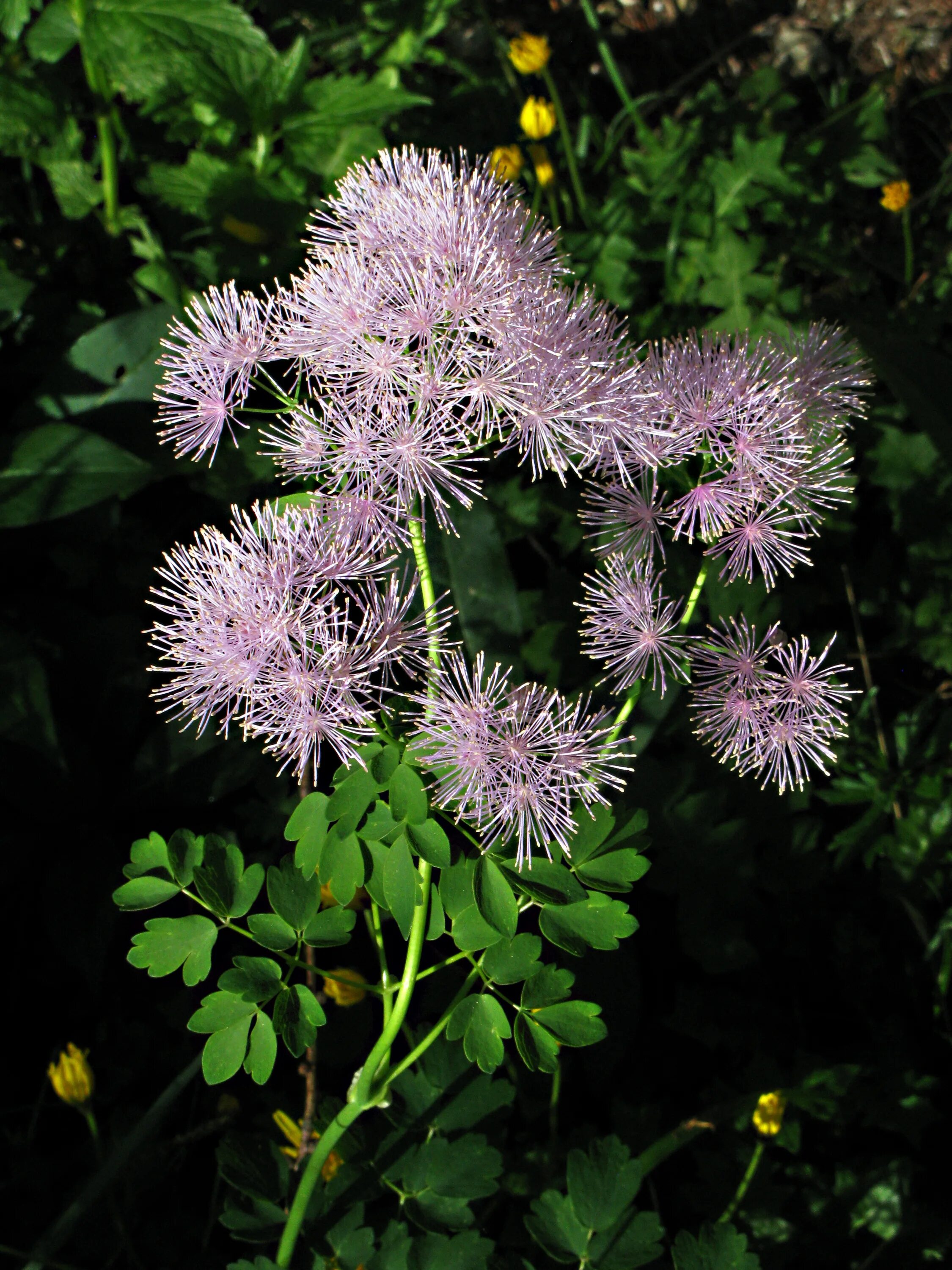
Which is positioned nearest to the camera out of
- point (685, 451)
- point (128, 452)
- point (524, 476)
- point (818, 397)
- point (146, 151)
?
point (685, 451)

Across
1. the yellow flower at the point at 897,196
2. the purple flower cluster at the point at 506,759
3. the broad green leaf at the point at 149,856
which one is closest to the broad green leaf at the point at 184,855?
the broad green leaf at the point at 149,856

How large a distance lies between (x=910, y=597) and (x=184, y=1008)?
1398 mm

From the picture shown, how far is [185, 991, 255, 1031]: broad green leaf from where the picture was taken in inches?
30.3

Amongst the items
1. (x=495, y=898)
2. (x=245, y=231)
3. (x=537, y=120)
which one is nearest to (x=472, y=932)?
(x=495, y=898)

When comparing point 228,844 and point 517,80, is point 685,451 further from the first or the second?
point 517,80

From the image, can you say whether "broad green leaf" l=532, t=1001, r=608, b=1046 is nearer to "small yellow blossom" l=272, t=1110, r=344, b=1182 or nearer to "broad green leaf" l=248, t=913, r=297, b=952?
"broad green leaf" l=248, t=913, r=297, b=952

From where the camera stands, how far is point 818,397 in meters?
0.95

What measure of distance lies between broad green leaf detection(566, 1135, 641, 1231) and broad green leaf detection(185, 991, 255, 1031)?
1.31ft

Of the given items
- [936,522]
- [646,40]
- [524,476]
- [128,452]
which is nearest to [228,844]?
[128,452]

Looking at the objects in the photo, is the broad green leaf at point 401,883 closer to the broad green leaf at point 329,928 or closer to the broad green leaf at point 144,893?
the broad green leaf at point 329,928

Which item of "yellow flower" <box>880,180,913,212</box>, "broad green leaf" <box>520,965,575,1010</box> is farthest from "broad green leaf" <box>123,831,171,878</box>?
"yellow flower" <box>880,180,913,212</box>

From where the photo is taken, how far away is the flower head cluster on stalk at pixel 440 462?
74cm

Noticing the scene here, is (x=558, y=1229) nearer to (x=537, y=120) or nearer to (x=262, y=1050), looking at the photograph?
(x=262, y=1050)

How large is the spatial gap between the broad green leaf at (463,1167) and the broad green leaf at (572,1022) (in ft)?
0.81
